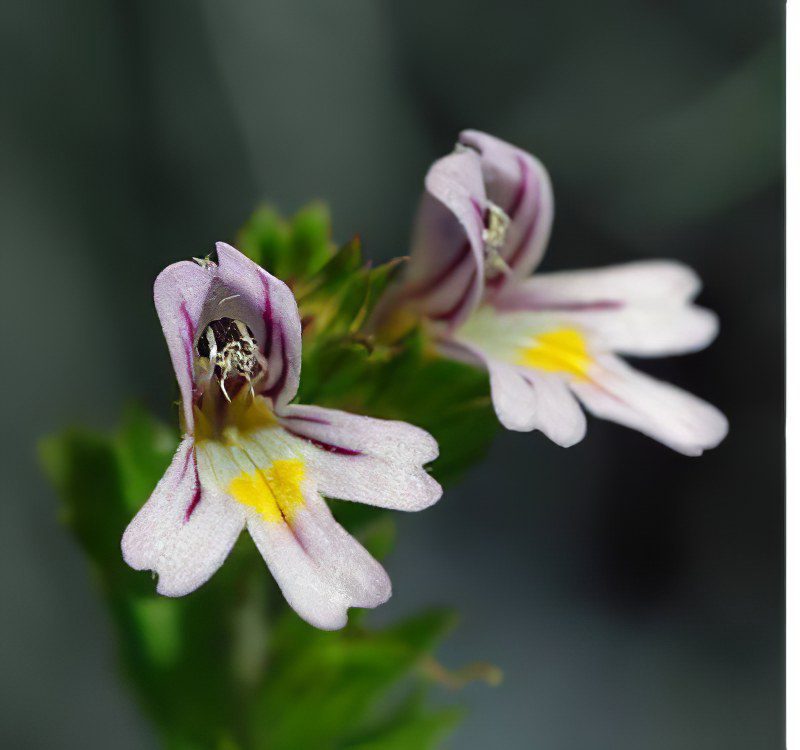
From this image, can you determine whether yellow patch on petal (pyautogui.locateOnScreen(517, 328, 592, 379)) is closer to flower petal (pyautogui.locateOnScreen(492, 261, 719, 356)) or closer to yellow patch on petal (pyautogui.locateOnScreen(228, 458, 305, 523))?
flower petal (pyautogui.locateOnScreen(492, 261, 719, 356))

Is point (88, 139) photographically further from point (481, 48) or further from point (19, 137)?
point (481, 48)

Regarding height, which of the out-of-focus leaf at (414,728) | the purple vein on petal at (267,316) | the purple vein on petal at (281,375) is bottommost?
the out-of-focus leaf at (414,728)

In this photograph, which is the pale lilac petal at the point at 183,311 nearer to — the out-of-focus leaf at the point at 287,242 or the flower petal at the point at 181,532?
the flower petal at the point at 181,532

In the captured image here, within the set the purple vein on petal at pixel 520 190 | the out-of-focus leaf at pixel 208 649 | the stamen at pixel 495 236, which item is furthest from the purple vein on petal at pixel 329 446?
the purple vein on petal at pixel 520 190

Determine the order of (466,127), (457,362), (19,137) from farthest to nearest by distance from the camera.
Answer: (466,127), (19,137), (457,362)

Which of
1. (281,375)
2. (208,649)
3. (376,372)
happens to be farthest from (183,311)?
(208,649)

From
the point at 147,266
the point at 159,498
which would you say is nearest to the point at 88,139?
the point at 147,266

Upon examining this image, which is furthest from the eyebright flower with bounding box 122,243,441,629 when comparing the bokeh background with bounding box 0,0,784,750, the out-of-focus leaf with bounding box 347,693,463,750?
the bokeh background with bounding box 0,0,784,750
